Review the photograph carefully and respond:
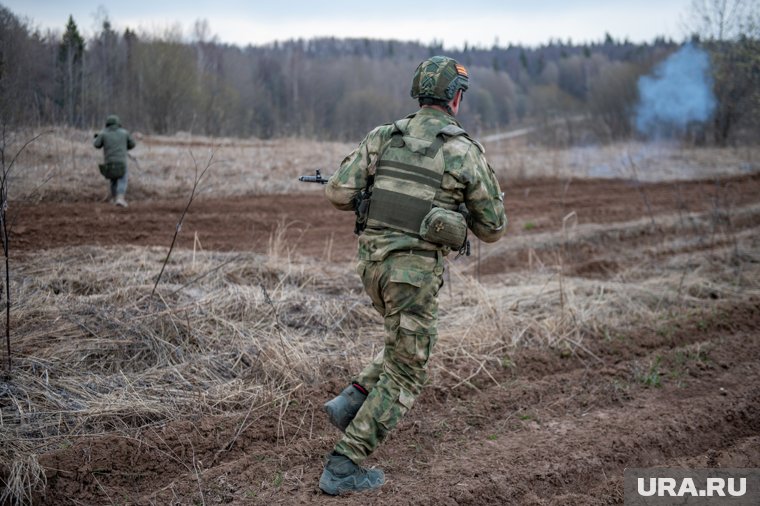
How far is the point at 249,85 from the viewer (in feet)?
154

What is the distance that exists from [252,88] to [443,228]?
45819 mm

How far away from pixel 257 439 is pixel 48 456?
120 cm

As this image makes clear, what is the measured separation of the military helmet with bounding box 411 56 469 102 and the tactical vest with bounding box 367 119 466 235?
0.23 metres

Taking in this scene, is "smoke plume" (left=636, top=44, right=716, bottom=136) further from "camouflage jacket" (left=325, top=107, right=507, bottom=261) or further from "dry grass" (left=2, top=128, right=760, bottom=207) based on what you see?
"camouflage jacket" (left=325, top=107, right=507, bottom=261)

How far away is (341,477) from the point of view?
3.59m

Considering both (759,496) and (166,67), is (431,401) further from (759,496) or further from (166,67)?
(166,67)

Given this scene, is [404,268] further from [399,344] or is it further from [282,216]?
[282,216]

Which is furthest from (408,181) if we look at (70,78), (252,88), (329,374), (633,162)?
(252,88)

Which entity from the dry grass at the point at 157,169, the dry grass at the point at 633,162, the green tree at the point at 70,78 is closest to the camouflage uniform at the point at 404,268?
the dry grass at the point at 157,169

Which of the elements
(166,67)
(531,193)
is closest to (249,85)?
(166,67)

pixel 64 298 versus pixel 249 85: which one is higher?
pixel 249 85

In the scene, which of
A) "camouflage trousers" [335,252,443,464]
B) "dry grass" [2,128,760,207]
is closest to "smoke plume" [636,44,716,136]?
"dry grass" [2,128,760,207]

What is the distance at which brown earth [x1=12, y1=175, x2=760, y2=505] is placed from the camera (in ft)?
12.2

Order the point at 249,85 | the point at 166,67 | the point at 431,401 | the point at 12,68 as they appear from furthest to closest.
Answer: the point at 249,85, the point at 166,67, the point at 12,68, the point at 431,401
